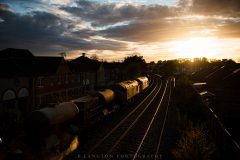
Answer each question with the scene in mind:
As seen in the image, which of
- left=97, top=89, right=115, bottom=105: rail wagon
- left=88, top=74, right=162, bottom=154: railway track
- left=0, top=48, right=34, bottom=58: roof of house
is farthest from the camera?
left=0, top=48, right=34, bottom=58: roof of house

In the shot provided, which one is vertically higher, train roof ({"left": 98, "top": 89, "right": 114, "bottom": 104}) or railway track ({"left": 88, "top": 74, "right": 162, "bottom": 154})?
train roof ({"left": 98, "top": 89, "right": 114, "bottom": 104})

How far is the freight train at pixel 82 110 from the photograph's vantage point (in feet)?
63.2

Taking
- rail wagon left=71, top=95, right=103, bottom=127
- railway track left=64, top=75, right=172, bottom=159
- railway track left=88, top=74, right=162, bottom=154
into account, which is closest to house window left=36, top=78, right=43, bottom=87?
rail wagon left=71, top=95, right=103, bottom=127

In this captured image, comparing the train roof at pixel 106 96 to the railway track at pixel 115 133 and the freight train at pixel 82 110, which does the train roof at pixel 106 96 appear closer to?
the freight train at pixel 82 110

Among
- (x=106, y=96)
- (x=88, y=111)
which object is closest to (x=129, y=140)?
(x=88, y=111)

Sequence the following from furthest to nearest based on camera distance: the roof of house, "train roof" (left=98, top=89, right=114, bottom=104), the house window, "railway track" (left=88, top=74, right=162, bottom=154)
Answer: the roof of house
the house window
"train roof" (left=98, top=89, right=114, bottom=104)
"railway track" (left=88, top=74, right=162, bottom=154)

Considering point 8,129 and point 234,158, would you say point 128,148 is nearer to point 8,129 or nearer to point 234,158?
point 234,158

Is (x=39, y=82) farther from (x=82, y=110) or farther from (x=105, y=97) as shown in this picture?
(x=82, y=110)

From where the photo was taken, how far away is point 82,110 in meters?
23.8

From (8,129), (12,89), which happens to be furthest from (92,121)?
(12,89)

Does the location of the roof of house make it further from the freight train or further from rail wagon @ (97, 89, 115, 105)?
rail wagon @ (97, 89, 115, 105)

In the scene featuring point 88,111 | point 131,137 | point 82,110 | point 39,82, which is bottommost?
point 131,137

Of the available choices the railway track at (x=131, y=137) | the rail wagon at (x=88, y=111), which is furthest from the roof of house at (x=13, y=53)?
the railway track at (x=131, y=137)

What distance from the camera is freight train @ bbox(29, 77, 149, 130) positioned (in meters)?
19.3
